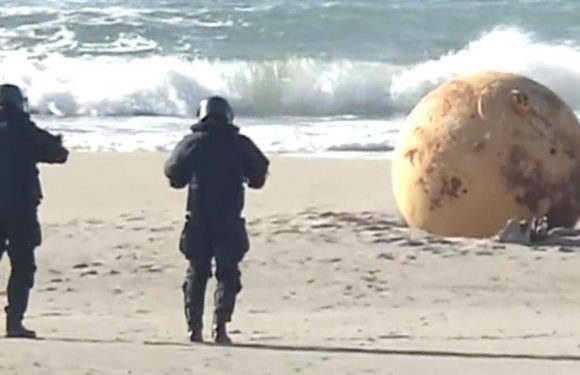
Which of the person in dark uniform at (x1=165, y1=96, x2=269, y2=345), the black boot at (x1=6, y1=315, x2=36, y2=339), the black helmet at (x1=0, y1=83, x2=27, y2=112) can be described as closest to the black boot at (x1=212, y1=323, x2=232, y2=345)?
the person in dark uniform at (x1=165, y1=96, x2=269, y2=345)

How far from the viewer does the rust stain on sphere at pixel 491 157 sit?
10.4 meters

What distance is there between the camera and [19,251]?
26.6ft

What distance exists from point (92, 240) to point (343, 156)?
5766 millimetres

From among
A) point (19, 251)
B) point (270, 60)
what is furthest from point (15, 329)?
point (270, 60)

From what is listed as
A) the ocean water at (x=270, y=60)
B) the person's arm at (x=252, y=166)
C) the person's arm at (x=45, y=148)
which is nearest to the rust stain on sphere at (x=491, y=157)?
the person's arm at (x=252, y=166)

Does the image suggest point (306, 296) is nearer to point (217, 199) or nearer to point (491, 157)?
point (217, 199)

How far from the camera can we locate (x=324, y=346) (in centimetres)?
777

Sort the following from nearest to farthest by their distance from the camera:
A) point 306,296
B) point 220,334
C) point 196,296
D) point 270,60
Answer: point 220,334
point 196,296
point 306,296
point 270,60

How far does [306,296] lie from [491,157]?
1769 mm

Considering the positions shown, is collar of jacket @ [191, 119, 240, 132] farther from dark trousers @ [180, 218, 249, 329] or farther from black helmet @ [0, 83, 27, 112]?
black helmet @ [0, 83, 27, 112]

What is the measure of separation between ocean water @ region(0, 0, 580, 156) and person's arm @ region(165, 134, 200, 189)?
8.70 m

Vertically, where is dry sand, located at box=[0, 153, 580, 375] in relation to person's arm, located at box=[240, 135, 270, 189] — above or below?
below

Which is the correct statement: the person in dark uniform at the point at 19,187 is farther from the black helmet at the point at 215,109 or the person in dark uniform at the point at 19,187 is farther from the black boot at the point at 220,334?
the black boot at the point at 220,334

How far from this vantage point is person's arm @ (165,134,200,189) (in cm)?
800
